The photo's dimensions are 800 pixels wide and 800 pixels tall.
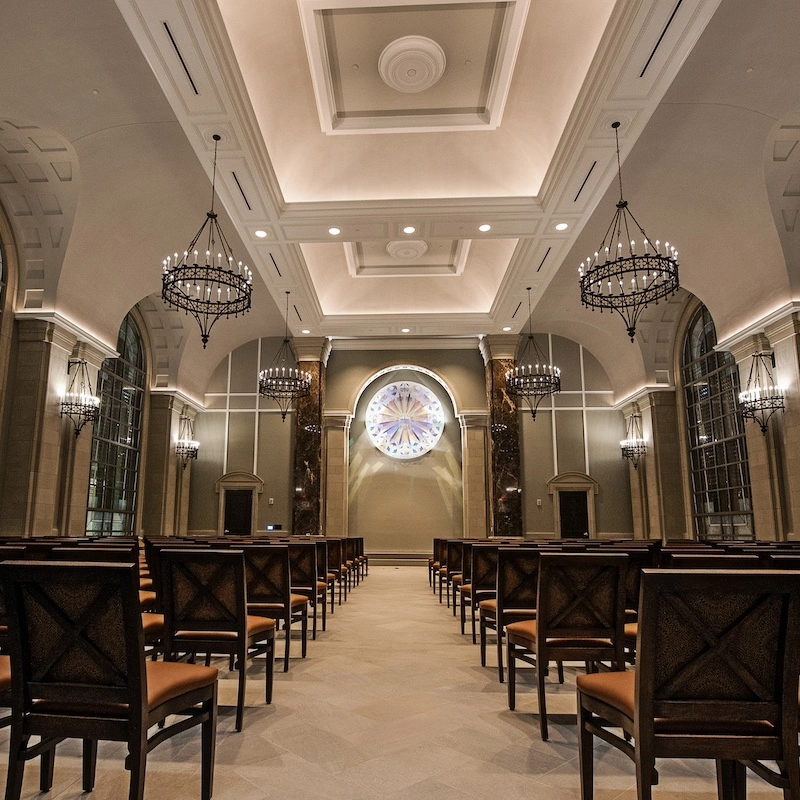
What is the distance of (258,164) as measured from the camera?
752cm

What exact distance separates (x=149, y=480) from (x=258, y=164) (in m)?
8.68

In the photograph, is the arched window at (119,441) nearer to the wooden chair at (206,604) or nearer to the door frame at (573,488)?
the wooden chair at (206,604)

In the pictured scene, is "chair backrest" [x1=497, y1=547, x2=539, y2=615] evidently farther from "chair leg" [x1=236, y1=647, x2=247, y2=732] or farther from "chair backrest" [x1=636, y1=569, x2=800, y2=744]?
"chair backrest" [x1=636, y1=569, x2=800, y2=744]

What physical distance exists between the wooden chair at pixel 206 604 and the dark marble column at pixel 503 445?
11.4 m

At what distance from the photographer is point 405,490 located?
52.9 feet

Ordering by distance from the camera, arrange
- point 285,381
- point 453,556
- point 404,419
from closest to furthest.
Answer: point 453,556 → point 285,381 → point 404,419

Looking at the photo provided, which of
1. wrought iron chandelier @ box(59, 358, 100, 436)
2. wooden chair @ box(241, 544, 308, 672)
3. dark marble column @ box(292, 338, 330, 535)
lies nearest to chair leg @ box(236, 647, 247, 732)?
wooden chair @ box(241, 544, 308, 672)

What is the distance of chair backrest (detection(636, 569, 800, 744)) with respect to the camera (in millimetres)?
1687

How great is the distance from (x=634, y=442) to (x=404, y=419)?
5712 millimetres

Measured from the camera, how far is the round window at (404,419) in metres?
16.4

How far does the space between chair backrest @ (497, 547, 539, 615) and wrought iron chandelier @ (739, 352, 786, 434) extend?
257 inches

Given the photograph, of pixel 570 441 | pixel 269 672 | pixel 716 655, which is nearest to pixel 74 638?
pixel 269 672

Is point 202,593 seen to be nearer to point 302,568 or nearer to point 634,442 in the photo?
point 302,568

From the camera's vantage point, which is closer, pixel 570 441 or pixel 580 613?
pixel 580 613
